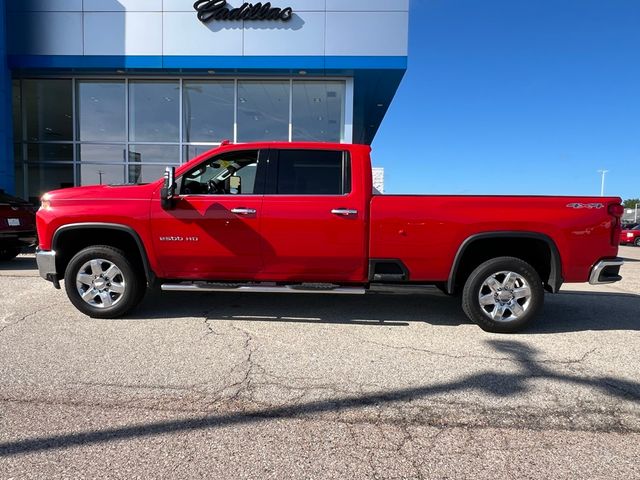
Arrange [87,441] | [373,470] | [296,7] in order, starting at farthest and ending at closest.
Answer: [296,7], [87,441], [373,470]

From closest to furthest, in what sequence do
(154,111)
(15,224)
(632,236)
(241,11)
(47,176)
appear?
(15,224)
(241,11)
(154,111)
(47,176)
(632,236)

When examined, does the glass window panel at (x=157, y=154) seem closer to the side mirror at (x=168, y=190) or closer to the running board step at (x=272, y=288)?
the side mirror at (x=168, y=190)

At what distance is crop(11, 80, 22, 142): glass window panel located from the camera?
49.9 ft

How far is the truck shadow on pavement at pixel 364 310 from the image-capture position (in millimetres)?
5363

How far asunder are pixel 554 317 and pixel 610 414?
2812 millimetres

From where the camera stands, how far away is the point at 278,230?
16.5 ft

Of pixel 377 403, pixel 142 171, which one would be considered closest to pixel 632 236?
pixel 142 171

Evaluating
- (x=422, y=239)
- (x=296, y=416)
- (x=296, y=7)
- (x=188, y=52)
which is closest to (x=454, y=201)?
(x=422, y=239)

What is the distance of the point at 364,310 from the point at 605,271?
2.74 m

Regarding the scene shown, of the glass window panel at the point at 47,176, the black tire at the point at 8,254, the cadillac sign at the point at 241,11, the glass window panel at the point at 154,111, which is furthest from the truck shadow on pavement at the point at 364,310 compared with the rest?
the glass window panel at the point at 47,176

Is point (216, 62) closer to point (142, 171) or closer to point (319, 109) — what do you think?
point (319, 109)

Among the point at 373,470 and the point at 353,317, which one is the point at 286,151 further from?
the point at 373,470

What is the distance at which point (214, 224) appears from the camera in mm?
5039

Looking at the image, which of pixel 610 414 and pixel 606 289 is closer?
pixel 610 414
